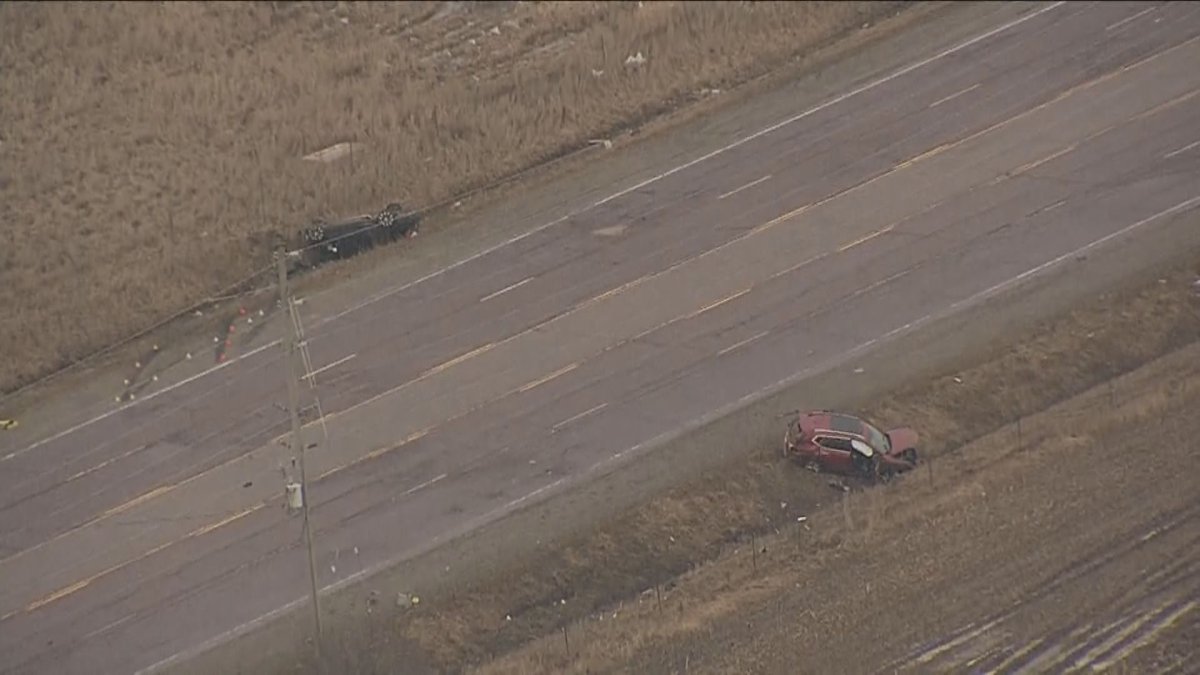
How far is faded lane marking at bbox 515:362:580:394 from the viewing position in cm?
3441

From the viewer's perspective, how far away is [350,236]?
3866cm

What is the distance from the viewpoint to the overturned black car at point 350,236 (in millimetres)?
38562

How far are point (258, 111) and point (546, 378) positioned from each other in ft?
40.3

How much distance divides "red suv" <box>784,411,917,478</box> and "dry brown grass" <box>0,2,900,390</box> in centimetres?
1147

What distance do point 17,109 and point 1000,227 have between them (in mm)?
23193

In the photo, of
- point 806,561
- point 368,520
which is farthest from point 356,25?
point 806,561

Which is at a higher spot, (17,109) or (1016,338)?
(17,109)

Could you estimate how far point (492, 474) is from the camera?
32406mm

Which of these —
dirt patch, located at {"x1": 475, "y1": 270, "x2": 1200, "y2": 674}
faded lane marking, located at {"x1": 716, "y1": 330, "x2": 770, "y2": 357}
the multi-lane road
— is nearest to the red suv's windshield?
dirt patch, located at {"x1": 475, "y1": 270, "x2": 1200, "y2": 674}

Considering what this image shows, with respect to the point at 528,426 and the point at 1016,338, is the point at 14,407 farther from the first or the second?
the point at 1016,338

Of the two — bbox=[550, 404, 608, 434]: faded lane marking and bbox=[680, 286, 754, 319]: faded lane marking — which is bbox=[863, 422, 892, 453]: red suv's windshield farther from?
bbox=[680, 286, 754, 319]: faded lane marking

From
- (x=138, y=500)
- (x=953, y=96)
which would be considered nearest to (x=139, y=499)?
(x=138, y=500)

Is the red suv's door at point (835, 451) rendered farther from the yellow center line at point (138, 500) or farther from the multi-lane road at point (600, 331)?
the yellow center line at point (138, 500)

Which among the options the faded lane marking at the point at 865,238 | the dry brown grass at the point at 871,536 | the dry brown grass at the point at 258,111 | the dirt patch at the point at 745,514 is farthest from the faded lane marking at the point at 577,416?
the dry brown grass at the point at 258,111
